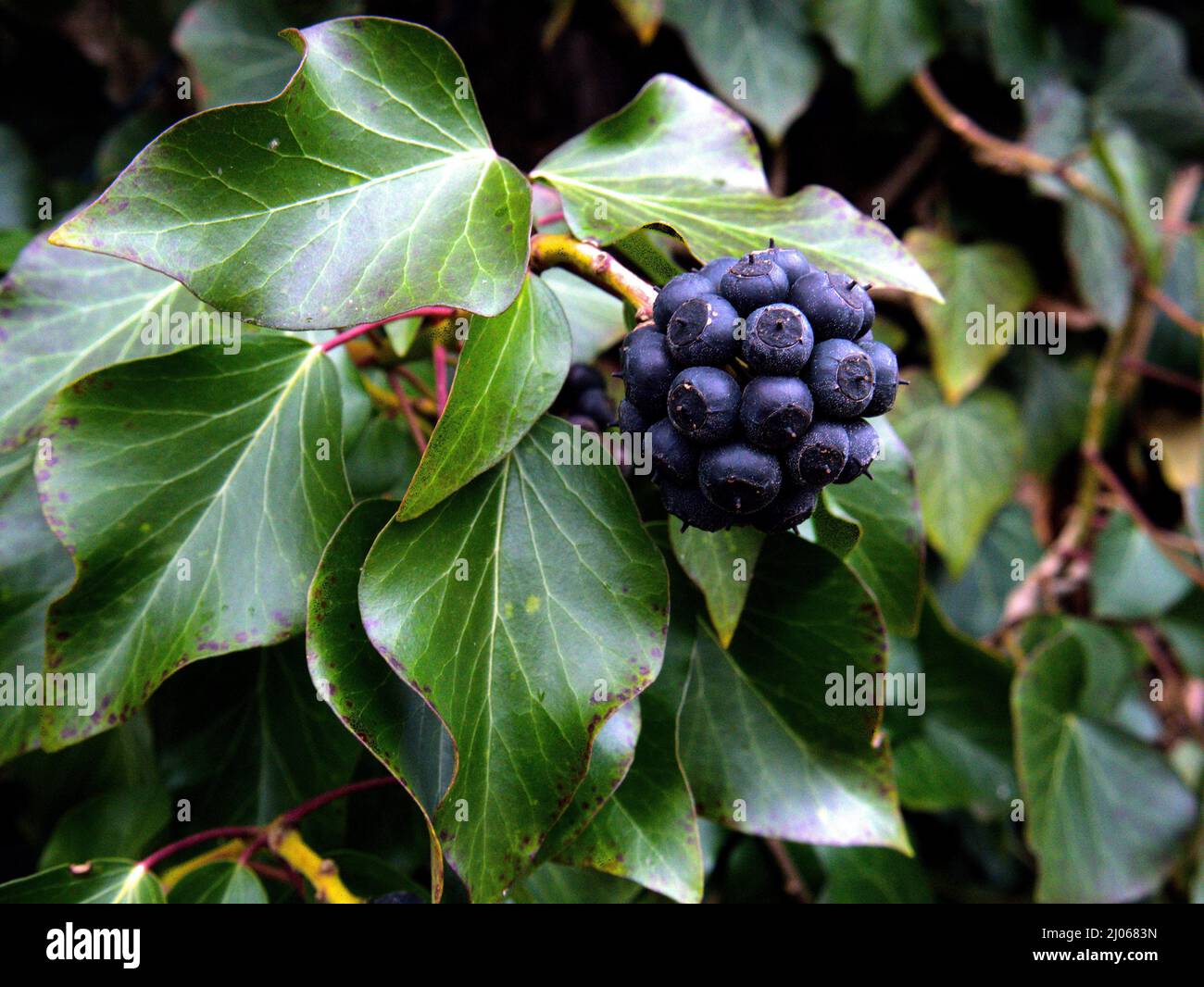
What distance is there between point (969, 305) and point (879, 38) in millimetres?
406

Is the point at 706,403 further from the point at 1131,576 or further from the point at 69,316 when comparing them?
the point at 1131,576

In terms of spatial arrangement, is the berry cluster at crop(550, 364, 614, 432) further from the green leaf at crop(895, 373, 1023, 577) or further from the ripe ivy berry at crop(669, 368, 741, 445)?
the green leaf at crop(895, 373, 1023, 577)

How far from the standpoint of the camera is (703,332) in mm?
520

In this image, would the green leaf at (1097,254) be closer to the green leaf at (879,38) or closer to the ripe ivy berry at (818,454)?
the green leaf at (879,38)

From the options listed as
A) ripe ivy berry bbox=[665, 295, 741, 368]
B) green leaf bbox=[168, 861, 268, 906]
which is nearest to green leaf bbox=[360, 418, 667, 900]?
ripe ivy berry bbox=[665, 295, 741, 368]

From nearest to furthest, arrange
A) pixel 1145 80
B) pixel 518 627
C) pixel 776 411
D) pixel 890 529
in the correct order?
pixel 776 411
pixel 518 627
pixel 890 529
pixel 1145 80

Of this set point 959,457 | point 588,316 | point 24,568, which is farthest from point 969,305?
point 24,568

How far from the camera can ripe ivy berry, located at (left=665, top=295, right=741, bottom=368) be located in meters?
0.52

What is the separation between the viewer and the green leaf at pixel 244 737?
0.85 m

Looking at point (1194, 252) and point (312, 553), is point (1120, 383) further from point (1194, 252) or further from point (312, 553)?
point (312, 553)

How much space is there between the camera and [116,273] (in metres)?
0.83

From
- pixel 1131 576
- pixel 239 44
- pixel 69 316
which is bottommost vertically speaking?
pixel 1131 576

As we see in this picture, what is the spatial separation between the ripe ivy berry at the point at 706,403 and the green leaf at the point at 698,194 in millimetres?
137

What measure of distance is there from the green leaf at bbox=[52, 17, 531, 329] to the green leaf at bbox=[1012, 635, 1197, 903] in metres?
0.90
